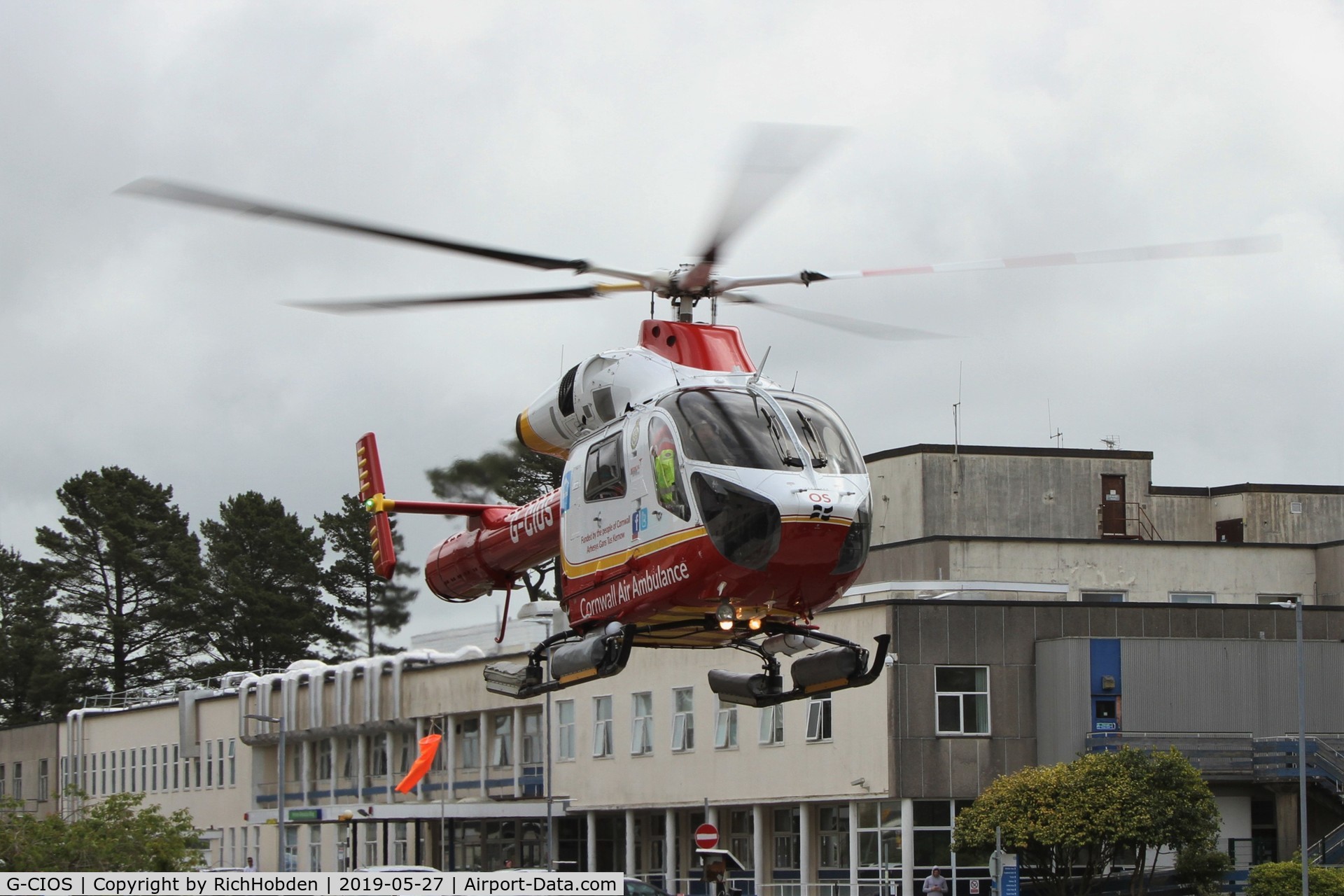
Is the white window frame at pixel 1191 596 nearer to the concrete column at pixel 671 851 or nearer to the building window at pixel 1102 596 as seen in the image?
the building window at pixel 1102 596

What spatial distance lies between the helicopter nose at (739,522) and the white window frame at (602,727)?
38.3 metres

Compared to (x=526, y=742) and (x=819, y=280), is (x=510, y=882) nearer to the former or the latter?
(x=819, y=280)

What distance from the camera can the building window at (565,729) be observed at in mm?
60094

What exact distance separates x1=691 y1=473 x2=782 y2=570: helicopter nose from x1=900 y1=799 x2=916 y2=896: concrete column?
2839cm

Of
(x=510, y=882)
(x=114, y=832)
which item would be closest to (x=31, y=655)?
(x=114, y=832)

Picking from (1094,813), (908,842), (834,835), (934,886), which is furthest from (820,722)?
(1094,813)

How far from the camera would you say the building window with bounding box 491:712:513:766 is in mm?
63500

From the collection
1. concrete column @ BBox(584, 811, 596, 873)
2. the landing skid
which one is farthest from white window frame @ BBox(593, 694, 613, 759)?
the landing skid

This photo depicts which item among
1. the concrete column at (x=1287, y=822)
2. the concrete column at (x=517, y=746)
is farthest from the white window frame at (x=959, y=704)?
the concrete column at (x=517, y=746)

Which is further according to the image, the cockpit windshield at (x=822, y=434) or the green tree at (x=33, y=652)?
the green tree at (x=33, y=652)

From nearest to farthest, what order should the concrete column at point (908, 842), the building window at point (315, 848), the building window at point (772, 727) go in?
the concrete column at point (908, 842) → the building window at point (772, 727) → the building window at point (315, 848)

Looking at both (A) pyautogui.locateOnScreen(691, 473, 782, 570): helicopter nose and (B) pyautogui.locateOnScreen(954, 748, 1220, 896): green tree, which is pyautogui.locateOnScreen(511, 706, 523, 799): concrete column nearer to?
(B) pyautogui.locateOnScreen(954, 748, 1220, 896): green tree

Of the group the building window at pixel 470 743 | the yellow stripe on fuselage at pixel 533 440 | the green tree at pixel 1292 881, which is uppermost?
the yellow stripe on fuselage at pixel 533 440

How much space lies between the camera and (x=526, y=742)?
206 ft
